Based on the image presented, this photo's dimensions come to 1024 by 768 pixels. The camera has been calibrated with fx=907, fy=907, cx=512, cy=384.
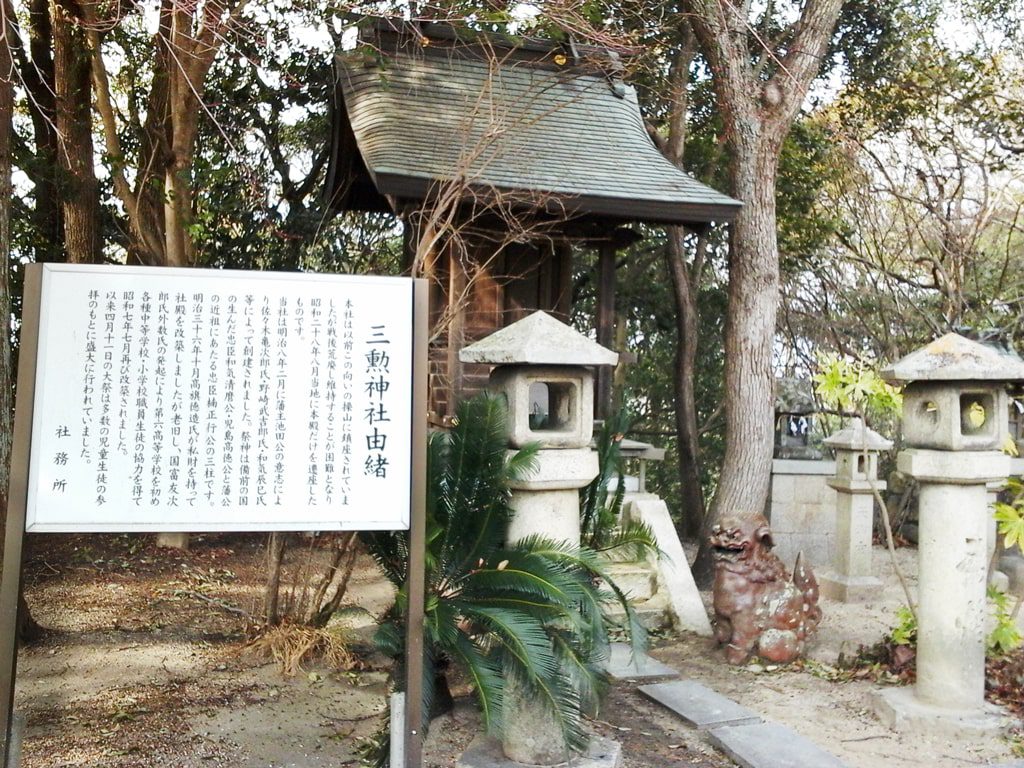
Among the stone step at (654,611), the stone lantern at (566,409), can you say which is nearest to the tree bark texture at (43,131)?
the stone lantern at (566,409)

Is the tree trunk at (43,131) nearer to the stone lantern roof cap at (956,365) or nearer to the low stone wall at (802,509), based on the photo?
the stone lantern roof cap at (956,365)

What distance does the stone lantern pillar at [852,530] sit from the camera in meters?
8.77

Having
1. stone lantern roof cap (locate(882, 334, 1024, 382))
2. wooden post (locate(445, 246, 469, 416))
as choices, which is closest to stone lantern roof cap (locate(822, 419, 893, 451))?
stone lantern roof cap (locate(882, 334, 1024, 382))

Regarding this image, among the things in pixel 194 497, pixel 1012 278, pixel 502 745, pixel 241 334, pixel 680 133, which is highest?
pixel 680 133

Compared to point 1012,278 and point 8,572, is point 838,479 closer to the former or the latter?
point 1012,278

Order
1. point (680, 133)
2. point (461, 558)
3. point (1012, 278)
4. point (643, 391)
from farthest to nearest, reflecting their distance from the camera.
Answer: point (643, 391)
point (1012, 278)
point (680, 133)
point (461, 558)

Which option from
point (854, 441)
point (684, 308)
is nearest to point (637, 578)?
point (854, 441)

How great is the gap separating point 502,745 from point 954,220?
10923 mm

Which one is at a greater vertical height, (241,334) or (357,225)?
(357,225)

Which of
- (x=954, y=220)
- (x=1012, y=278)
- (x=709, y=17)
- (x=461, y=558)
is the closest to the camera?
(x=461, y=558)

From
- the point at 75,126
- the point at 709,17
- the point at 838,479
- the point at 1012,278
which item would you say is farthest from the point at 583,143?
the point at 1012,278

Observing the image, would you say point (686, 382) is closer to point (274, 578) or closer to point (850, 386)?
point (850, 386)

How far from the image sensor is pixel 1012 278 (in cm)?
1352

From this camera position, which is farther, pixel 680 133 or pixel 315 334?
pixel 680 133
